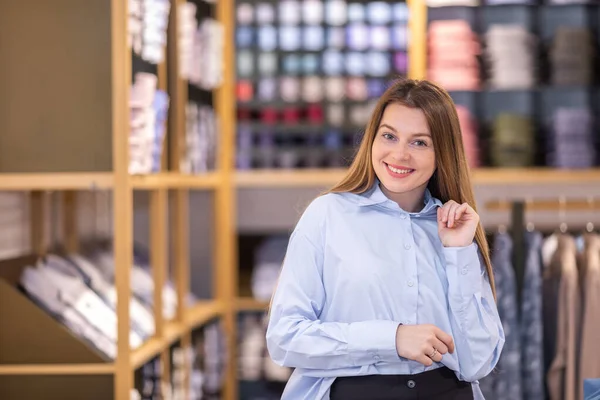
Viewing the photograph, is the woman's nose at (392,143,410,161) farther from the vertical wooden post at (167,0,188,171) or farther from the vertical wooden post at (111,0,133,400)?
the vertical wooden post at (167,0,188,171)

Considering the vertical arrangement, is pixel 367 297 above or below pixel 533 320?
above

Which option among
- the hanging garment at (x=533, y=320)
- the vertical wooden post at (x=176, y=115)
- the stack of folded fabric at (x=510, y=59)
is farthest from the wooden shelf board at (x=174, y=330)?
the stack of folded fabric at (x=510, y=59)

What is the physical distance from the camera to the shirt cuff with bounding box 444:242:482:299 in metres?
2.27

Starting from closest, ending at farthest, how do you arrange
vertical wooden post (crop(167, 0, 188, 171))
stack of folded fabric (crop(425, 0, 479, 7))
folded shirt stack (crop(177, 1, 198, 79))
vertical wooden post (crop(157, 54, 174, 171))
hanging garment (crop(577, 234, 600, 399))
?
hanging garment (crop(577, 234, 600, 399)), vertical wooden post (crop(157, 54, 174, 171)), vertical wooden post (crop(167, 0, 188, 171)), folded shirt stack (crop(177, 1, 198, 79)), stack of folded fabric (crop(425, 0, 479, 7))

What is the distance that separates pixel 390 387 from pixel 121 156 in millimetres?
1432

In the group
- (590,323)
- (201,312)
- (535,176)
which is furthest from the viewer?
(535,176)

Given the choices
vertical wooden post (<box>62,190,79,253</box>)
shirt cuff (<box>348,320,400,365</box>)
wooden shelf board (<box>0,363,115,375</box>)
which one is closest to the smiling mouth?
shirt cuff (<box>348,320,400,365</box>)

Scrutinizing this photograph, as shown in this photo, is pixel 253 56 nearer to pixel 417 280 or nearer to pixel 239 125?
pixel 239 125

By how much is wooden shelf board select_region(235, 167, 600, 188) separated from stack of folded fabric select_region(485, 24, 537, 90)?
47 cm

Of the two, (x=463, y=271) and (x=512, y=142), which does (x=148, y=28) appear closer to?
(x=463, y=271)

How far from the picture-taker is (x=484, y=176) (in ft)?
17.1

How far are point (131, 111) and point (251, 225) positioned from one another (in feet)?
8.55

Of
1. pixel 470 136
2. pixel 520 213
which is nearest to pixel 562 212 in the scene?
pixel 470 136

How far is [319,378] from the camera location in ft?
7.66
